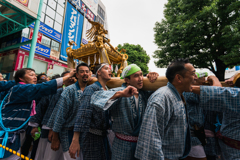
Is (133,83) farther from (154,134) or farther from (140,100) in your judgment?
→ (154,134)

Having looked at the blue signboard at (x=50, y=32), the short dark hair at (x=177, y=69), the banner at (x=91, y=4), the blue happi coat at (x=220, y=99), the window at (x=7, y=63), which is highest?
the banner at (x=91, y=4)

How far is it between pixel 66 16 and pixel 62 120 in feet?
53.0

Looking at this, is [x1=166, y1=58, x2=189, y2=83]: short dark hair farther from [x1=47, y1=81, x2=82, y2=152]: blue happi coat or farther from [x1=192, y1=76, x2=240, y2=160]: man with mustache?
[x1=47, y1=81, x2=82, y2=152]: blue happi coat

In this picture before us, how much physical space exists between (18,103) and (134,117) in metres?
1.99

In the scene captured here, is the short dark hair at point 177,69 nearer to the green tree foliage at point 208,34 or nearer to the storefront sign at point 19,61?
the green tree foliage at point 208,34

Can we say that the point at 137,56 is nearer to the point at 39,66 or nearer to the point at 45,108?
the point at 39,66

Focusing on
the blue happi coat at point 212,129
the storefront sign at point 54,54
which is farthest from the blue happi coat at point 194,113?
the storefront sign at point 54,54

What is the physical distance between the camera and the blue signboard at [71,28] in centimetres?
1480

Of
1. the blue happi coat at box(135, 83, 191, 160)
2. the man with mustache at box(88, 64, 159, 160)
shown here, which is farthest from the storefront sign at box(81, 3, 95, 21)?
the blue happi coat at box(135, 83, 191, 160)

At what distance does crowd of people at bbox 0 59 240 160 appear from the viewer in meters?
1.30

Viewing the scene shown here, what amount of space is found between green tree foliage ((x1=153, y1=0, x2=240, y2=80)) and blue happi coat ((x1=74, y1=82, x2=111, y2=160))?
26.4ft

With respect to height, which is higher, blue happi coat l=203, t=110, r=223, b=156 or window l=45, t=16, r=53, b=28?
window l=45, t=16, r=53, b=28

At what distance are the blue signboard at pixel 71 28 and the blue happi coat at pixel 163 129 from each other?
1508cm

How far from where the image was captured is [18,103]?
2184 millimetres
